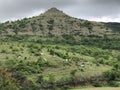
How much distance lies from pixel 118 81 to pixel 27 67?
90.9 feet

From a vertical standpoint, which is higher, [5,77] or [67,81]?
[5,77]

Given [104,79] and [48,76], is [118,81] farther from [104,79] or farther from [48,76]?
[48,76]

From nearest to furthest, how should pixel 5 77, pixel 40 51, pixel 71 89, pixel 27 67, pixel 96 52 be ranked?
pixel 5 77 < pixel 71 89 < pixel 27 67 < pixel 40 51 < pixel 96 52

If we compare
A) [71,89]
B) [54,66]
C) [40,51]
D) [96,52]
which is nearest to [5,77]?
[71,89]

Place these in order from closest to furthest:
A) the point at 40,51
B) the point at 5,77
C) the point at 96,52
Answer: the point at 5,77 < the point at 40,51 < the point at 96,52

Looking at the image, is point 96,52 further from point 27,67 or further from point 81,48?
point 27,67

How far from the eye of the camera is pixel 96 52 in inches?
7352

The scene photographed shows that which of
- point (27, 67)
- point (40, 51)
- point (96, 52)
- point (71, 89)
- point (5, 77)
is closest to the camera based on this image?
point (5, 77)

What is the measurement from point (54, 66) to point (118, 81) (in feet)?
64.8

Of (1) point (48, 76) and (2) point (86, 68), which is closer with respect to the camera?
(1) point (48, 76)

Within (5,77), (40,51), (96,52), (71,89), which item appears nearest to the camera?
(5,77)

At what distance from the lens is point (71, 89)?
128 m

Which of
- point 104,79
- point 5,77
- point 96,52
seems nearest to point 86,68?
point 104,79

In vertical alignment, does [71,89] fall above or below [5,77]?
below
